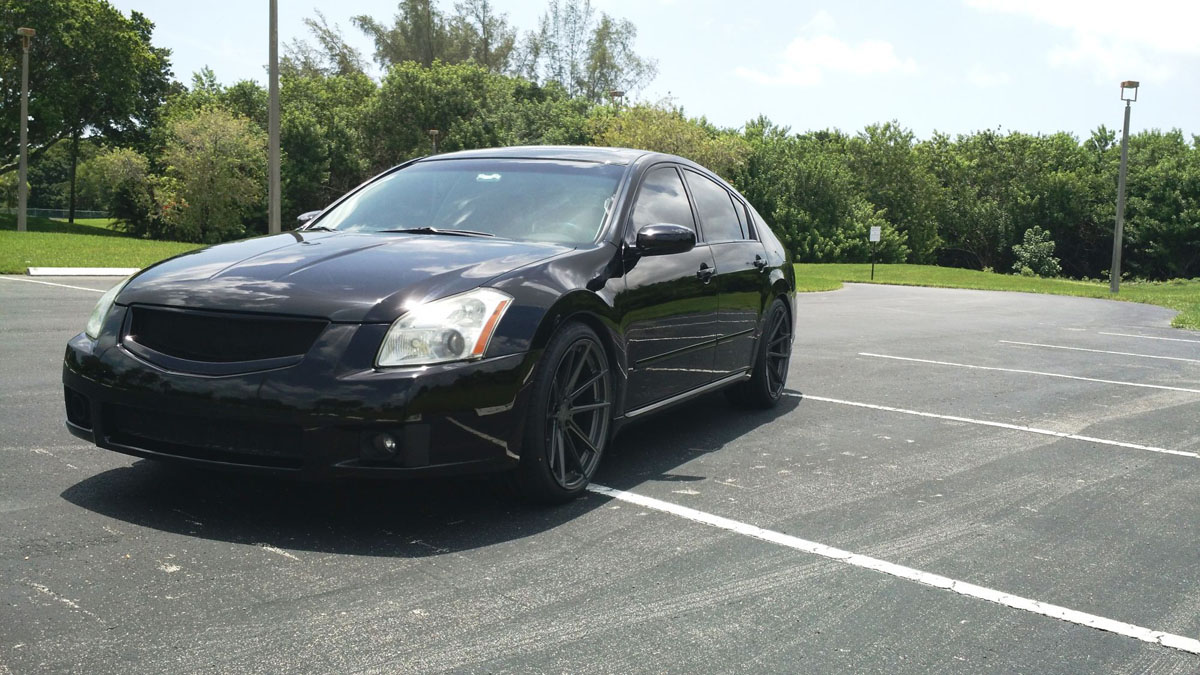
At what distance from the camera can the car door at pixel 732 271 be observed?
6.61 m

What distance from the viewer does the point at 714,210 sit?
7.00m

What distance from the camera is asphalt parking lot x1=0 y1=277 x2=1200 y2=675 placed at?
3211 mm

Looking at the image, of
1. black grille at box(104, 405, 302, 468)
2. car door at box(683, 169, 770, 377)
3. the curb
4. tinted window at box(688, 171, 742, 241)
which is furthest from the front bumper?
the curb

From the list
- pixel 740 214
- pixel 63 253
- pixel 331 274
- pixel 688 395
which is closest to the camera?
pixel 331 274

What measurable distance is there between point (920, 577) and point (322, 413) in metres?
2.24

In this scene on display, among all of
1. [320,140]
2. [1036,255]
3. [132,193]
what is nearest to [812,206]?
[1036,255]

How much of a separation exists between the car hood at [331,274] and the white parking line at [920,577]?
1.24 m

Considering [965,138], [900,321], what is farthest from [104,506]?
[965,138]

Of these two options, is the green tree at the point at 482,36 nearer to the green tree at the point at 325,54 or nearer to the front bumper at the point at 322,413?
the green tree at the point at 325,54

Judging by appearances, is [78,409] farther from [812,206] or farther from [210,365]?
[812,206]

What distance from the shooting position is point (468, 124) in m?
66.4

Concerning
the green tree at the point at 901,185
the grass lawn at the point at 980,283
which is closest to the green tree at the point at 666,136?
the grass lawn at the point at 980,283

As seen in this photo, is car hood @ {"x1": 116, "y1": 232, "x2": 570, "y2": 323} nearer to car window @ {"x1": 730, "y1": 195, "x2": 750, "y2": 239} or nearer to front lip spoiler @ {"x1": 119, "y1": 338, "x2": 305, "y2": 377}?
front lip spoiler @ {"x1": 119, "y1": 338, "x2": 305, "y2": 377}

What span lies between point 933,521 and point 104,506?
344cm
